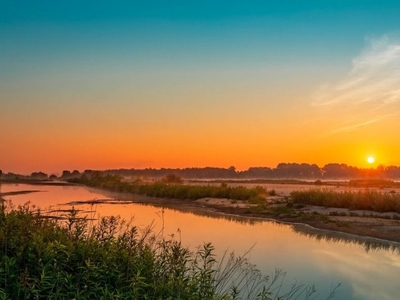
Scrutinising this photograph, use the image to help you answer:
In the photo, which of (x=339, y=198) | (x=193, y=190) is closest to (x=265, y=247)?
(x=339, y=198)

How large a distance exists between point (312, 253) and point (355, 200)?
16.1 meters

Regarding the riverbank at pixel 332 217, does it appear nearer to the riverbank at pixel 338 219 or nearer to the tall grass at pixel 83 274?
the riverbank at pixel 338 219

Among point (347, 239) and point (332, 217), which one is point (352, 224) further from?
point (347, 239)

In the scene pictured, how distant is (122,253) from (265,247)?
11078 millimetres

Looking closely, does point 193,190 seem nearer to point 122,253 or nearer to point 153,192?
point 153,192

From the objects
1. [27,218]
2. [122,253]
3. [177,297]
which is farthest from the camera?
[27,218]

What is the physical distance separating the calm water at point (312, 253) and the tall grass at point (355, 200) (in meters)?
7.96

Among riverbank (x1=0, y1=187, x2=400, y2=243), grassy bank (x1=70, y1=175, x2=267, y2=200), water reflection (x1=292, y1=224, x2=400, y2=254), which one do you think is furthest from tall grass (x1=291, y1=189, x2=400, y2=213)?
water reflection (x1=292, y1=224, x2=400, y2=254)

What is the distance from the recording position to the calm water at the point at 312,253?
13.3m

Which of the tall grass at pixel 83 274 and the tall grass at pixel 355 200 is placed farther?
the tall grass at pixel 355 200

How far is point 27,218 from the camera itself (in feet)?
35.9

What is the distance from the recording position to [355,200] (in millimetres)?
32438

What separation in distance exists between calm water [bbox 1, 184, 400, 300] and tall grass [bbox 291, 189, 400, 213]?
7963mm

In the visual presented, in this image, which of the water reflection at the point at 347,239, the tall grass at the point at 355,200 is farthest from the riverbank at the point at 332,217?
the tall grass at the point at 355,200
